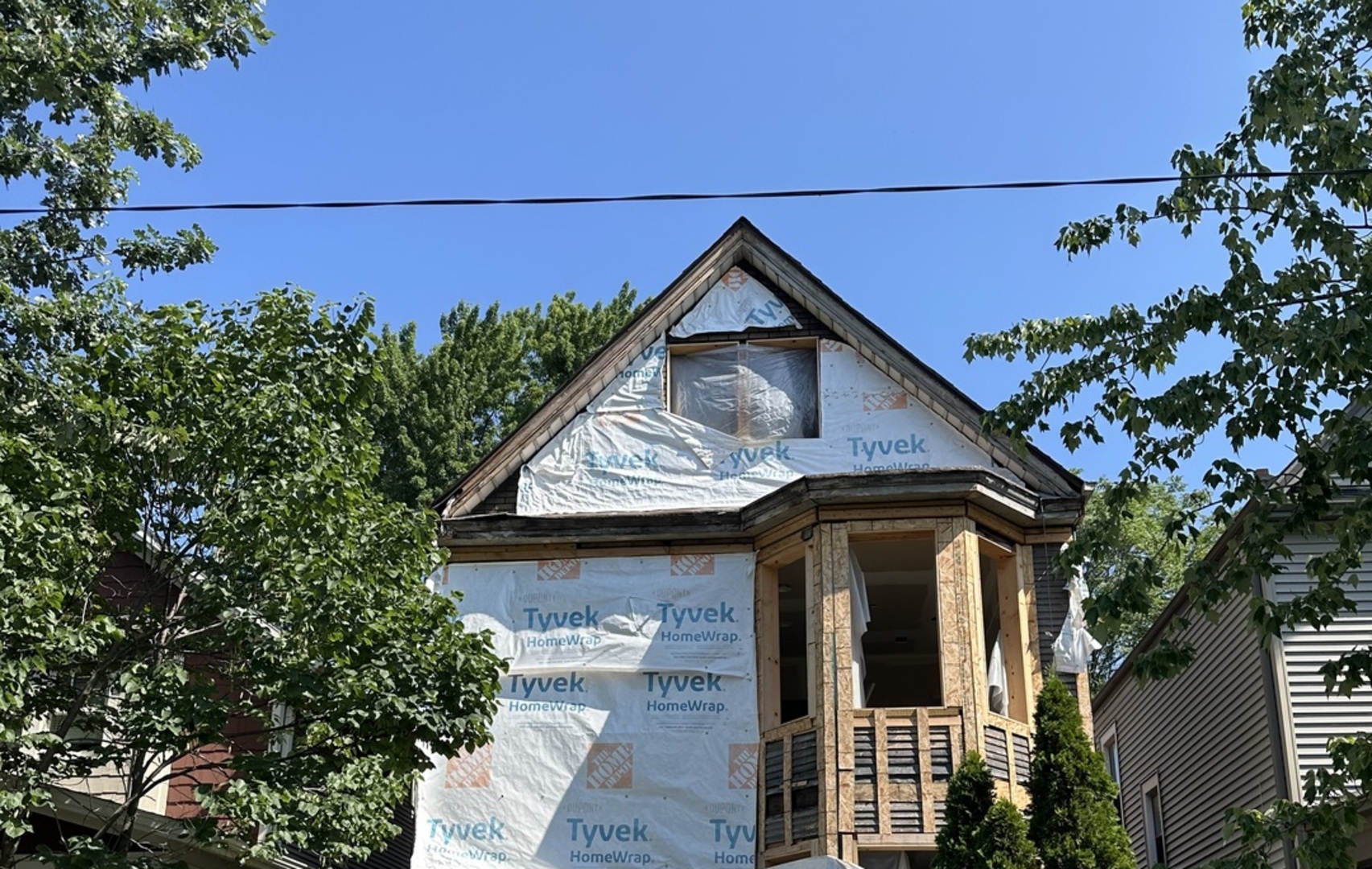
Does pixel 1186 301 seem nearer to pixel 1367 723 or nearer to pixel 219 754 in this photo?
pixel 1367 723

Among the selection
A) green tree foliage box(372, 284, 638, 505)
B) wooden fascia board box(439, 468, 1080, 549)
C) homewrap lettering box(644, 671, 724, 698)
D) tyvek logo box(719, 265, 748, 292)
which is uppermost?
green tree foliage box(372, 284, 638, 505)

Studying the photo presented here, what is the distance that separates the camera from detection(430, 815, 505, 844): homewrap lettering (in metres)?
15.5

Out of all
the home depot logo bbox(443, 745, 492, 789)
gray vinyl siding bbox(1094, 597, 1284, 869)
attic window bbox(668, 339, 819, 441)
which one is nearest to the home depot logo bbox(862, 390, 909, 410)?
attic window bbox(668, 339, 819, 441)

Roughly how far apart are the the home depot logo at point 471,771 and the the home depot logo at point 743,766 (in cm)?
282

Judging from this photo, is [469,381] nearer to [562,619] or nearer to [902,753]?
[562,619]

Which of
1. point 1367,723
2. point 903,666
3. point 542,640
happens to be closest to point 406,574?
point 542,640

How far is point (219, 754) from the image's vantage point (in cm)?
1703

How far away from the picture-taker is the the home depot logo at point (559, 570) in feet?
54.9

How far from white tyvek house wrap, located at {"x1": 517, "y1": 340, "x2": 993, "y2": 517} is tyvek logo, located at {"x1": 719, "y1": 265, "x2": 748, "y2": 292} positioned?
58.8 inches

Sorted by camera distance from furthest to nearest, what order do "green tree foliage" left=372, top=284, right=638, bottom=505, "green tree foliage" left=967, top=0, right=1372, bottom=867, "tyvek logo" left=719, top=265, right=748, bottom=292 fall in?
"green tree foliage" left=372, top=284, right=638, bottom=505 < "tyvek logo" left=719, top=265, right=748, bottom=292 < "green tree foliage" left=967, top=0, right=1372, bottom=867

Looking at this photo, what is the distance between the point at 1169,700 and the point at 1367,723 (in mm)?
5111

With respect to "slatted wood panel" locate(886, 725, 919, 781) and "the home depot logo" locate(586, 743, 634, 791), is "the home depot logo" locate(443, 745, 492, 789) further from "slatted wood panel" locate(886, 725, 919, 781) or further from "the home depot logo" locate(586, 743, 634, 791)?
"slatted wood panel" locate(886, 725, 919, 781)

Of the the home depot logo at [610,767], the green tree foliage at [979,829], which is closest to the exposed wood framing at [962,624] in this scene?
the green tree foliage at [979,829]

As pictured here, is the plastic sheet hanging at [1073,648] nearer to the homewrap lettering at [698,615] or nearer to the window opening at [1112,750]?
the homewrap lettering at [698,615]
